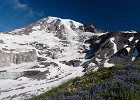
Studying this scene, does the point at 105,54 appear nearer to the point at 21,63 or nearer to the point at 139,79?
the point at 21,63

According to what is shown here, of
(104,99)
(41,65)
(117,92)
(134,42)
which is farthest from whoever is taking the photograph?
(134,42)

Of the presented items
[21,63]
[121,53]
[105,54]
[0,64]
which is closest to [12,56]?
[21,63]

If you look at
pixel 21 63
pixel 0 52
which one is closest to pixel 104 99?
pixel 0 52

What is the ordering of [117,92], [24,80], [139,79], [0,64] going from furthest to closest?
[0,64]
[24,80]
[139,79]
[117,92]

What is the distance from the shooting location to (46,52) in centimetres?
19888

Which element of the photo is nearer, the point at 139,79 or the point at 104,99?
the point at 104,99

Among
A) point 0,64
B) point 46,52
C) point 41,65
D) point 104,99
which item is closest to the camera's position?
point 104,99

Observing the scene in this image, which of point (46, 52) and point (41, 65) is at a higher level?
point (46, 52)

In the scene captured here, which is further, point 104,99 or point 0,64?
point 0,64

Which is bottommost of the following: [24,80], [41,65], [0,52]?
[24,80]

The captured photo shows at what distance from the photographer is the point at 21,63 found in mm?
163500

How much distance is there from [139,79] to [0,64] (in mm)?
A: 144732

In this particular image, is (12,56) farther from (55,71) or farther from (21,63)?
(55,71)

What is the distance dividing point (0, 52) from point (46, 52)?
57.6m
